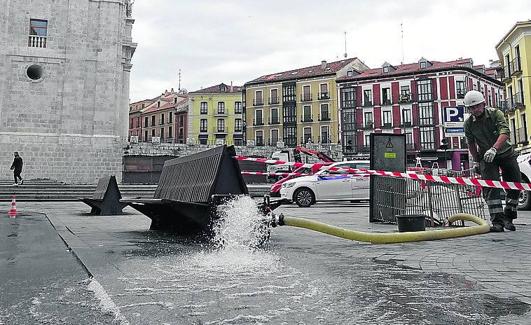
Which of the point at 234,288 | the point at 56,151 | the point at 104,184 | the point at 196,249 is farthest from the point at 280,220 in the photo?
the point at 56,151

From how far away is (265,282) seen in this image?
338 cm

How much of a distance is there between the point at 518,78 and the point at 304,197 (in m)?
35.9

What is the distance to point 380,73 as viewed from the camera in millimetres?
59438

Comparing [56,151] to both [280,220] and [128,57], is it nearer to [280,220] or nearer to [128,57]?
[128,57]

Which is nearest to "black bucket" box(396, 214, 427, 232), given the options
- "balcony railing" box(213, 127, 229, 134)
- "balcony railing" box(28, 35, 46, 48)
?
"balcony railing" box(28, 35, 46, 48)

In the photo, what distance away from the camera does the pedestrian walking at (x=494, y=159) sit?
22.1ft

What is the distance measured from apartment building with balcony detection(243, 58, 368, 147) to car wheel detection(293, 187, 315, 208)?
148 ft

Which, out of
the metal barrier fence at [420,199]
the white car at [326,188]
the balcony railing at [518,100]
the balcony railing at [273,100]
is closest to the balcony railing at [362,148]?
the balcony railing at [273,100]

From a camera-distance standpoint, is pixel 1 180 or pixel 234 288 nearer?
pixel 234 288

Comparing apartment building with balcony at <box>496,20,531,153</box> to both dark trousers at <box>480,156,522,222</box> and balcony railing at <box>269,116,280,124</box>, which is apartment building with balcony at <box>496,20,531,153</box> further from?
dark trousers at <box>480,156,522,222</box>

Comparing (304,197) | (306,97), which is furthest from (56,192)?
(306,97)

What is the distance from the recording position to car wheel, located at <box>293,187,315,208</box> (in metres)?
15.2

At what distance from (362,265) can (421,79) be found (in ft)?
187

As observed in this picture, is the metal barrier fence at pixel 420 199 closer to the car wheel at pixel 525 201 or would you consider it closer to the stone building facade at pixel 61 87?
the car wheel at pixel 525 201
